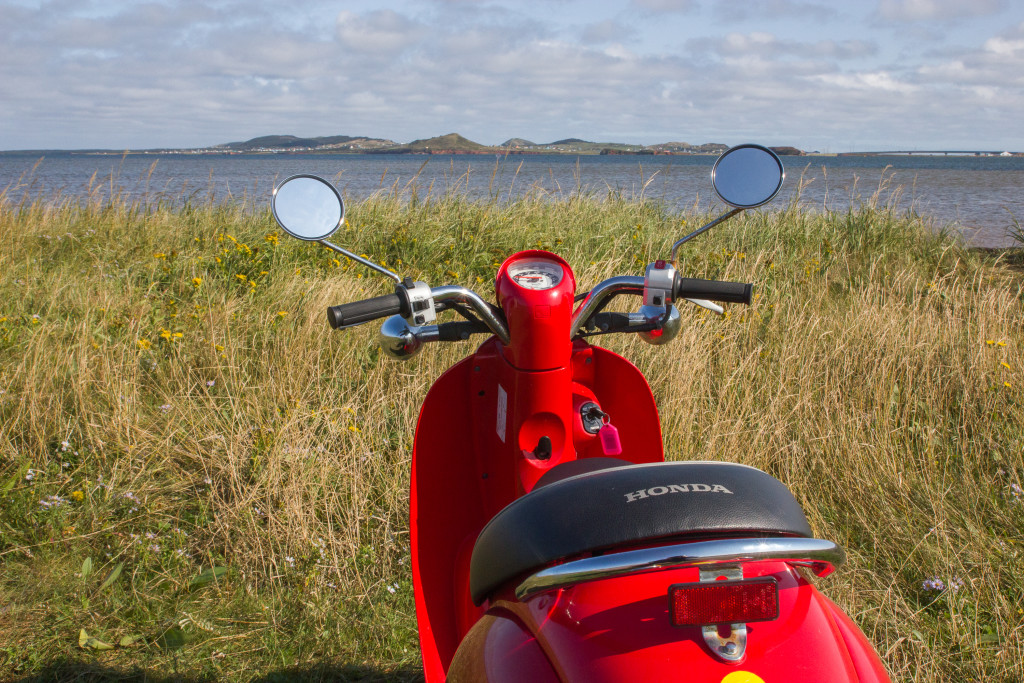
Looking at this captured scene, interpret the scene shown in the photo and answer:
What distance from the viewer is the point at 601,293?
1.50 metres

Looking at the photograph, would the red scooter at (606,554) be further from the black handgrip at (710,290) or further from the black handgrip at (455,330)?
the black handgrip at (710,290)

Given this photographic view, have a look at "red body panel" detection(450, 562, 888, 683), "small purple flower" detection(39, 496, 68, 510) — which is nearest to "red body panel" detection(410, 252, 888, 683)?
"red body panel" detection(450, 562, 888, 683)

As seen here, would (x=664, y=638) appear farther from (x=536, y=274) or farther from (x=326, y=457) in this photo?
(x=326, y=457)

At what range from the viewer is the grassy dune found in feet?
7.09

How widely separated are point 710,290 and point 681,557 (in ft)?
2.90

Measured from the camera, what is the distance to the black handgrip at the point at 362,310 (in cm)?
138

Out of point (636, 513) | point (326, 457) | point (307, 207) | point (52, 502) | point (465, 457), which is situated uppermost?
point (307, 207)

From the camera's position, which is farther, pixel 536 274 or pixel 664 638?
pixel 536 274

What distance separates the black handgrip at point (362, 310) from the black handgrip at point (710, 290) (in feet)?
1.98

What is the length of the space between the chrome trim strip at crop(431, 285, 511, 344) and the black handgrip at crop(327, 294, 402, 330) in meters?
0.09

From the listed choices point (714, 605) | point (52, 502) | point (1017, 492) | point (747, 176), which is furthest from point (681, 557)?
point (52, 502)

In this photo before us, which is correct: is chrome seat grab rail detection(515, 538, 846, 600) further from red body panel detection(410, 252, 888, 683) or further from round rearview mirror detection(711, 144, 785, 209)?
round rearview mirror detection(711, 144, 785, 209)

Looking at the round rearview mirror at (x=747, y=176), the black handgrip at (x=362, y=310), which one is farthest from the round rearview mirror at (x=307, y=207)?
the round rearview mirror at (x=747, y=176)

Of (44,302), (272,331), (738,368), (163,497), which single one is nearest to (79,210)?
(44,302)
